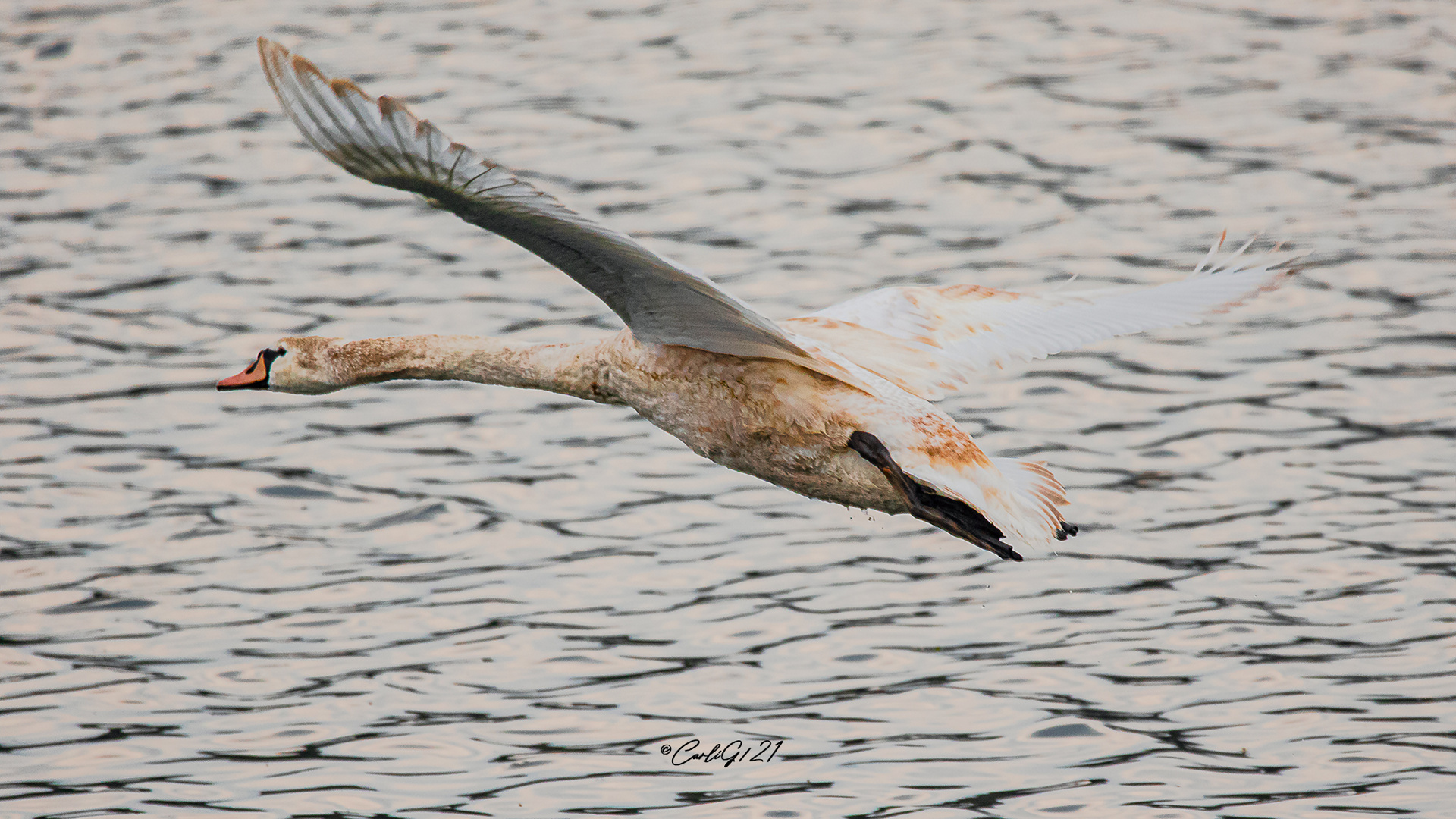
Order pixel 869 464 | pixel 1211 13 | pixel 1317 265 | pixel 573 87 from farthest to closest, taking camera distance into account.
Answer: pixel 1211 13 → pixel 573 87 → pixel 1317 265 → pixel 869 464

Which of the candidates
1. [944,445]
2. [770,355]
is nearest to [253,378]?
[770,355]

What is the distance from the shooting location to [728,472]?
441 inches

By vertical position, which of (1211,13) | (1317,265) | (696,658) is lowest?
(696,658)

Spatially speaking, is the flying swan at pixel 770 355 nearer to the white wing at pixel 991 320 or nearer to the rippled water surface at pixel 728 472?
the white wing at pixel 991 320

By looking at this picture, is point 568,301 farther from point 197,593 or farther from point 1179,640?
point 1179,640

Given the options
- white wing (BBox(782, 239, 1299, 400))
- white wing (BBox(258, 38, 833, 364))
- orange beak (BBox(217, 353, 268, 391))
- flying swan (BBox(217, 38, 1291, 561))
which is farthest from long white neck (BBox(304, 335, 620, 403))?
white wing (BBox(782, 239, 1299, 400))

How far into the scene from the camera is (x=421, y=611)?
9523 millimetres

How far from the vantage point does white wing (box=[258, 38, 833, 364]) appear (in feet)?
16.7

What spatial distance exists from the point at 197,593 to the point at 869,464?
4560 millimetres

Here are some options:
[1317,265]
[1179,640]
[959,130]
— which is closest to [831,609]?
[1179,640]

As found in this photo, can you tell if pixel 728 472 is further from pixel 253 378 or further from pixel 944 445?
pixel 944 445

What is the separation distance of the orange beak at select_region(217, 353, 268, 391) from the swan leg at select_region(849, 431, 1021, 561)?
271 centimetres

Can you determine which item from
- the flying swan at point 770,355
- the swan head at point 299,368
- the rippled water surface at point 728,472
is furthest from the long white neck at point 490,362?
the rippled water surface at point 728,472

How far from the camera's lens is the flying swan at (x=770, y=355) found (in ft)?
18.2
